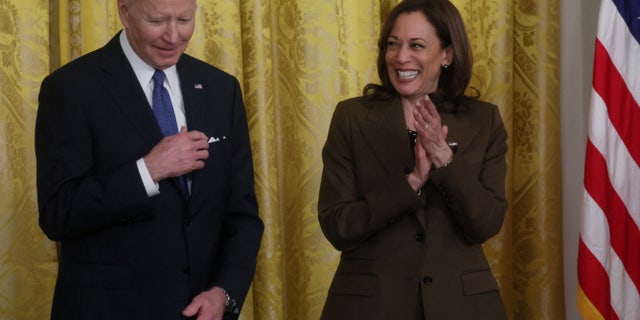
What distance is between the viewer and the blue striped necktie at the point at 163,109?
7.82 feet

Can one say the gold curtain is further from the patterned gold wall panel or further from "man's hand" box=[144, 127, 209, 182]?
"man's hand" box=[144, 127, 209, 182]

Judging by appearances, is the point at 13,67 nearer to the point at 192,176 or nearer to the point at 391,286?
the point at 192,176

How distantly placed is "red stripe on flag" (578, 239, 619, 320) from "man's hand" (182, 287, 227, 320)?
4.58 ft

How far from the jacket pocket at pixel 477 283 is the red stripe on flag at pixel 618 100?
2.78 ft

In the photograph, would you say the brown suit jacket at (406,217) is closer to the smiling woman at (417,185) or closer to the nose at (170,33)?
the smiling woman at (417,185)

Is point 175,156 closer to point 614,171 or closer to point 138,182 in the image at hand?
point 138,182

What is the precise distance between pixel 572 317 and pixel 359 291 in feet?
5.42

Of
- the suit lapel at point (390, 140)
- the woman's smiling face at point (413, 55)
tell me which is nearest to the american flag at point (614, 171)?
the woman's smiling face at point (413, 55)

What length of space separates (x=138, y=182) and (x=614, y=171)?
167cm

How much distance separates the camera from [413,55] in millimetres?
2719

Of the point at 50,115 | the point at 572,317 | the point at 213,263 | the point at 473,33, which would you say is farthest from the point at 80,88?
the point at 572,317

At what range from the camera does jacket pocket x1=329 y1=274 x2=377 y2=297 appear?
8.44 ft

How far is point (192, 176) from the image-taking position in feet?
7.80

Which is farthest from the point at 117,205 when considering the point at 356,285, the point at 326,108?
the point at 326,108
